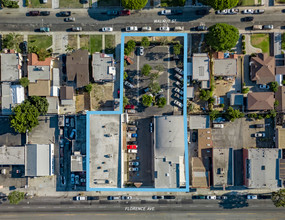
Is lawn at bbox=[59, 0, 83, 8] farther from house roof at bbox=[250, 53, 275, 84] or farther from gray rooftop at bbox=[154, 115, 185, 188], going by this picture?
house roof at bbox=[250, 53, 275, 84]

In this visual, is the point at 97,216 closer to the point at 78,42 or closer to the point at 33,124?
the point at 33,124

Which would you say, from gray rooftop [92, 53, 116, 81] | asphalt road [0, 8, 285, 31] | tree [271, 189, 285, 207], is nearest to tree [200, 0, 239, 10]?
asphalt road [0, 8, 285, 31]

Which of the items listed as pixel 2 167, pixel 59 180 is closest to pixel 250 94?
pixel 59 180

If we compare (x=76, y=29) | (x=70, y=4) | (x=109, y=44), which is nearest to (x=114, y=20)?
(x=109, y=44)

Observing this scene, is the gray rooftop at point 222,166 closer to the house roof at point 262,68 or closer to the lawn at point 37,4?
the house roof at point 262,68

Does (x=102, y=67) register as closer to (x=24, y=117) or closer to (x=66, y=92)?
(x=66, y=92)

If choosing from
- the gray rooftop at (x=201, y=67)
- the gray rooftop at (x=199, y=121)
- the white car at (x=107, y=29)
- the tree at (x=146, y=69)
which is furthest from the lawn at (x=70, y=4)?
the gray rooftop at (x=199, y=121)
